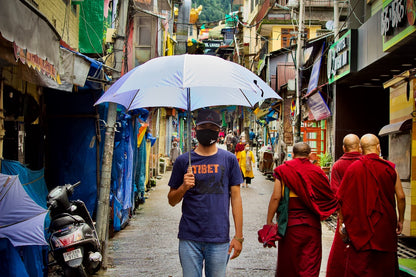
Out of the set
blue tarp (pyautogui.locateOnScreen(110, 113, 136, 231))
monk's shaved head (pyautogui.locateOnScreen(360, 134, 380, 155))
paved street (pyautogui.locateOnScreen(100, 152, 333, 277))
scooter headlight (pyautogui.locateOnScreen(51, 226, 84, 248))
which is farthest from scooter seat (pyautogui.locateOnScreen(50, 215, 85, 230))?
monk's shaved head (pyautogui.locateOnScreen(360, 134, 380, 155))

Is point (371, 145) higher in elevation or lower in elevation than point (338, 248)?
higher

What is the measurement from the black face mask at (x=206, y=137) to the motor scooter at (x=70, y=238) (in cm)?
234

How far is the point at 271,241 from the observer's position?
481 cm

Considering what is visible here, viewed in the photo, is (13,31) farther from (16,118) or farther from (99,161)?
(99,161)

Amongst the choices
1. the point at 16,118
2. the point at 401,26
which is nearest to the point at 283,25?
the point at 401,26

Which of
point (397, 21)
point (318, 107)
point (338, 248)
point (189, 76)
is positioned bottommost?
point (338, 248)

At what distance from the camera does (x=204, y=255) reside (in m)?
3.64

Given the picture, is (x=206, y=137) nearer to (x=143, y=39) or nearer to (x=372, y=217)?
(x=372, y=217)

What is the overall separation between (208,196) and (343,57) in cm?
907

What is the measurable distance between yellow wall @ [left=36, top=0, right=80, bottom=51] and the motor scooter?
389 cm

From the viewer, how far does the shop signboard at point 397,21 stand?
272 inches

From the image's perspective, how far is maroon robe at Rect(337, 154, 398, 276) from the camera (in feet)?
15.7

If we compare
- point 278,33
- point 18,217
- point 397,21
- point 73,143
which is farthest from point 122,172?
point 278,33

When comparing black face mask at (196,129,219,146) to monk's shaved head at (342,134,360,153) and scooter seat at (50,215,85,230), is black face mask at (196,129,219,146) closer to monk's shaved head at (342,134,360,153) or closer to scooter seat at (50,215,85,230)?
scooter seat at (50,215,85,230)
